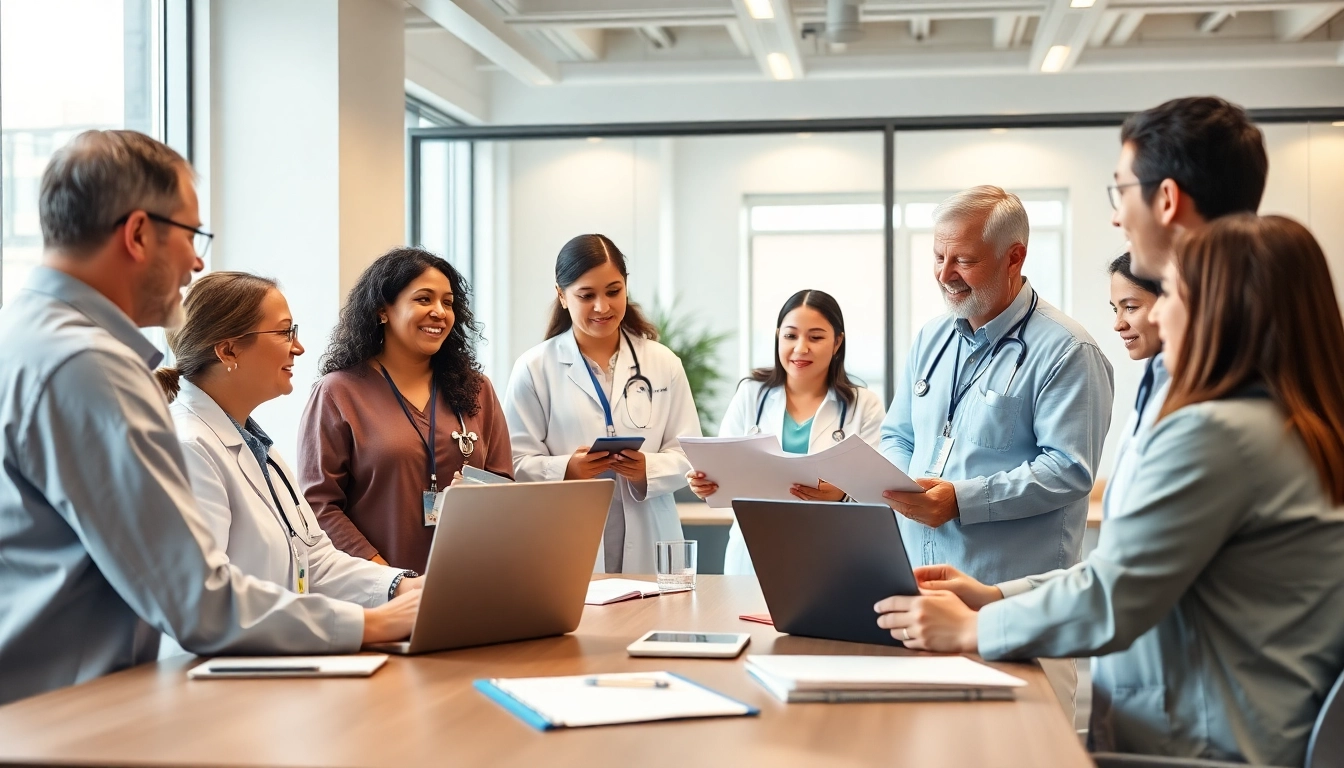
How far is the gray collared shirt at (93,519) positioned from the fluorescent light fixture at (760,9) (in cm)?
428

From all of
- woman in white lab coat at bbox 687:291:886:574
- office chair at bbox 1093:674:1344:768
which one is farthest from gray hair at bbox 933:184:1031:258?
office chair at bbox 1093:674:1344:768

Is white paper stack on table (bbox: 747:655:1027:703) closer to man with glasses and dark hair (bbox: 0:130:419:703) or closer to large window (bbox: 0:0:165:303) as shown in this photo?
man with glasses and dark hair (bbox: 0:130:419:703)

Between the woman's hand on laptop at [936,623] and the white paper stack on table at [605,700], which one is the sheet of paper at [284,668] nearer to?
the white paper stack on table at [605,700]

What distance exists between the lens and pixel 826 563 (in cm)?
192

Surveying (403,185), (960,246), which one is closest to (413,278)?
(960,246)

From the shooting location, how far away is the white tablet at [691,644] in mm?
1901

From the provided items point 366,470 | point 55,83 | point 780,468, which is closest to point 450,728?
point 780,468

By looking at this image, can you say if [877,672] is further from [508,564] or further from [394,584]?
[394,584]

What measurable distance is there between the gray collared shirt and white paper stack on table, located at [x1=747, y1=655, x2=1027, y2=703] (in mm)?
764

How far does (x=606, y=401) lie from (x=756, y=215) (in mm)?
2219

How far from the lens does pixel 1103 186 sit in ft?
18.5

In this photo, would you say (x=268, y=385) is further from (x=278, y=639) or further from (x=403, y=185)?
(x=403, y=185)

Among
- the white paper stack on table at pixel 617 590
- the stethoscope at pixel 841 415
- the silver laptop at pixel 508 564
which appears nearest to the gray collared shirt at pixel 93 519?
the silver laptop at pixel 508 564

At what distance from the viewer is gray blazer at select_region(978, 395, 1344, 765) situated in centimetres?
148
